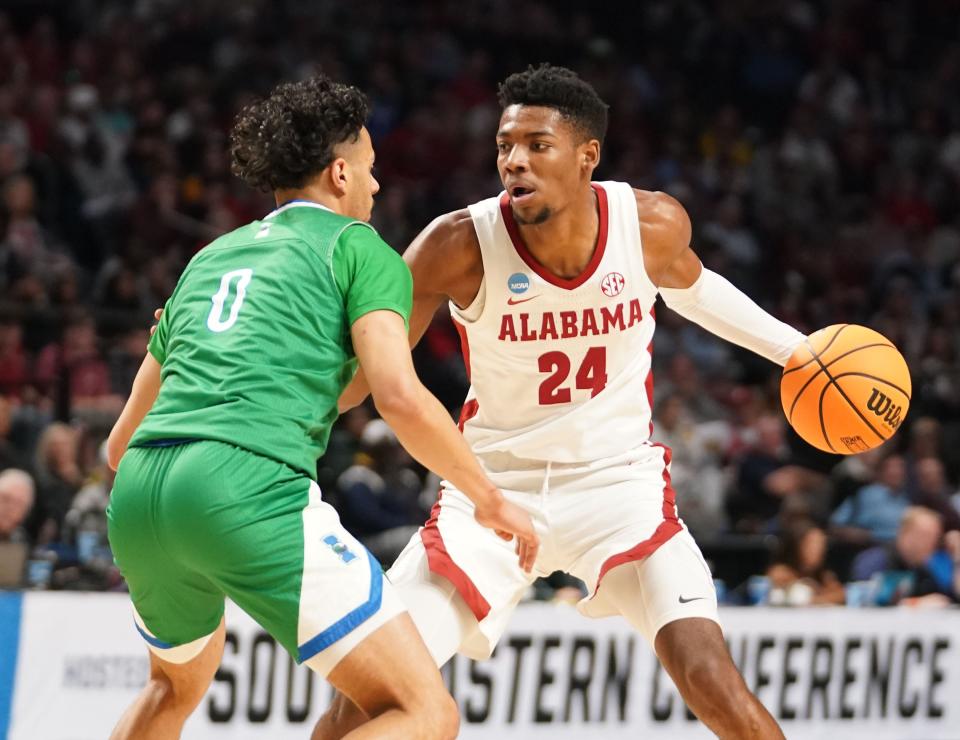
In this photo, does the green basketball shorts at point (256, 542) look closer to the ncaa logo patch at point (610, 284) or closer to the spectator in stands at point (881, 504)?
the ncaa logo patch at point (610, 284)

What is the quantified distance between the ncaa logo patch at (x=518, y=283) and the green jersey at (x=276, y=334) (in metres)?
1.01

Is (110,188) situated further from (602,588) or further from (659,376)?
(602,588)

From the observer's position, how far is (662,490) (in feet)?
14.7

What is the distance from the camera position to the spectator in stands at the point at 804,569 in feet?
24.5

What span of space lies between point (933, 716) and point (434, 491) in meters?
2.90

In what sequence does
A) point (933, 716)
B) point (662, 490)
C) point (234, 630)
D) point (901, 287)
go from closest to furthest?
point (662, 490) → point (234, 630) → point (933, 716) → point (901, 287)

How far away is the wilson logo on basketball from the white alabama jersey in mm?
776

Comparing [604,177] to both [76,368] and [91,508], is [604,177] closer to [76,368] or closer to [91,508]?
[76,368]

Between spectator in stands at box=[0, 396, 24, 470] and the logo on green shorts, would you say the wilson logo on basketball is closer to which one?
the logo on green shorts

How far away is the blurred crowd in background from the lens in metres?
7.91

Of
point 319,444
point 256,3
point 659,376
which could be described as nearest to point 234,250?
point 319,444

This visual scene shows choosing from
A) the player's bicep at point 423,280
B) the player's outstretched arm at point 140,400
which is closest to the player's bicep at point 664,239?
the player's bicep at point 423,280

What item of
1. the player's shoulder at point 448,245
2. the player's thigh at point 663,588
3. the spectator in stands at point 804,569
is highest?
the player's shoulder at point 448,245

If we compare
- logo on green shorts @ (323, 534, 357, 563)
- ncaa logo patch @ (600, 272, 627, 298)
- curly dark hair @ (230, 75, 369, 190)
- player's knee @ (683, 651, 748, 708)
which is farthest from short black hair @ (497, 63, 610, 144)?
logo on green shorts @ (323, 534, 357, 563)
